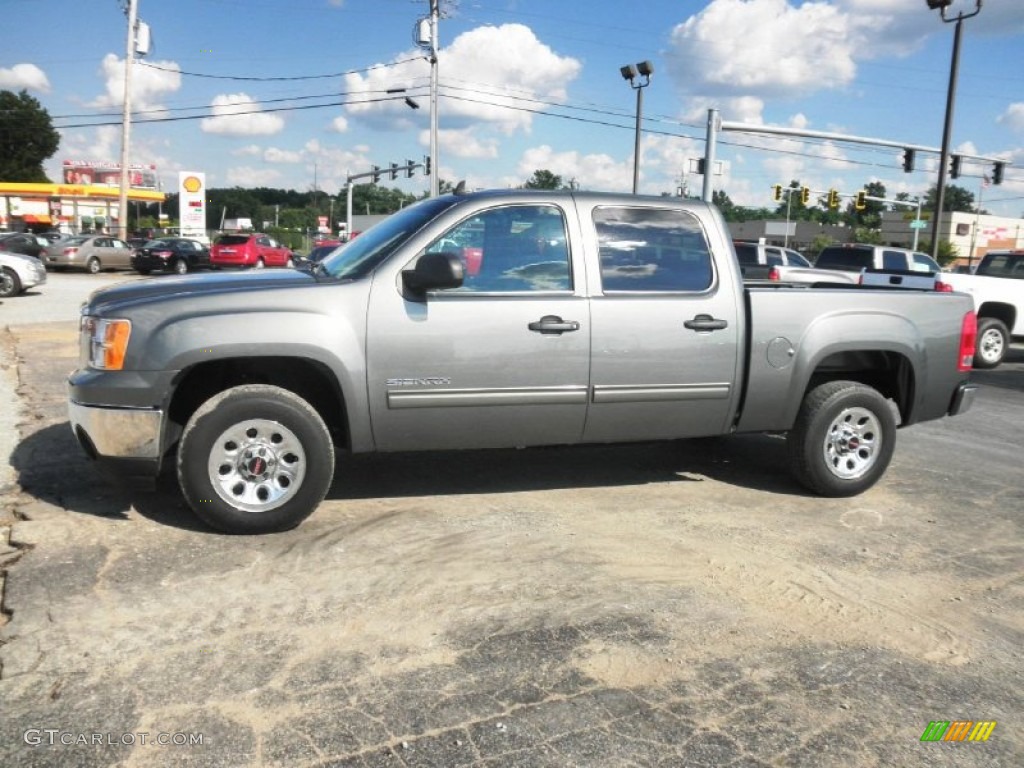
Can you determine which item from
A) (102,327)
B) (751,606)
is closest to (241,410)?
(102,327)

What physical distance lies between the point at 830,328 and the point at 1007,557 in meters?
1.62

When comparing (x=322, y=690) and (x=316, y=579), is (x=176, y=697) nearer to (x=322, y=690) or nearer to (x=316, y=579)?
(x=322, y=690)

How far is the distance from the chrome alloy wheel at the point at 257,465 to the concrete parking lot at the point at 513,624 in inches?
9.2

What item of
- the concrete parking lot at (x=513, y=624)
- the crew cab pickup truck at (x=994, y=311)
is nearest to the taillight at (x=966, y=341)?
the concrete parking lot at (x=513, y=624)

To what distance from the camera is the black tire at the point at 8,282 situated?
1889 cm

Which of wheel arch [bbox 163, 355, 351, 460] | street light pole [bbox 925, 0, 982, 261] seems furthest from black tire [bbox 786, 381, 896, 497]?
street light pole [bbox 925, 0, 982, 261]

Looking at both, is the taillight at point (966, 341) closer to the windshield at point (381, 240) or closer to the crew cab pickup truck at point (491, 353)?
the crew cab pickup truck at point (491, 353)

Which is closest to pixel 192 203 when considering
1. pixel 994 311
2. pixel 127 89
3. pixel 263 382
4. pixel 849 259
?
pixel 127 89

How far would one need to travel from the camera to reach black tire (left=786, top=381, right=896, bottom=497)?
5.25 metres

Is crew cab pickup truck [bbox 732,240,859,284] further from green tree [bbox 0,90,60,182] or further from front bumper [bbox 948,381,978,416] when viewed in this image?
green tree [bbox 0,90,60,182]

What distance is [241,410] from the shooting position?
4211 millimetres

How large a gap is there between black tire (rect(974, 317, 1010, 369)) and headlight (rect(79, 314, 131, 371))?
13162 millimetres

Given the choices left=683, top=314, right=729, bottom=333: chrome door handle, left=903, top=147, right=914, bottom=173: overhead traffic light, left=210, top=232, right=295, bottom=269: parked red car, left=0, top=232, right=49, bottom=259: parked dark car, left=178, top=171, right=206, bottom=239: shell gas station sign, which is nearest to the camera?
left=683, top=314, right=729, bottom=333: chrome door handle

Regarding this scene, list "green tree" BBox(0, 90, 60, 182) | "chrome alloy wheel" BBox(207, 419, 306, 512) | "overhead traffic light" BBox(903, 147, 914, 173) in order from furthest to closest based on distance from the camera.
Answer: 1. "green tree" BBox(0, 90, 60, 182)
2. "overhead traffic light" BBox(903, 147, 914, 173)
3. "chrome alloy wheel" BBox(207, 419, 306, 512)
